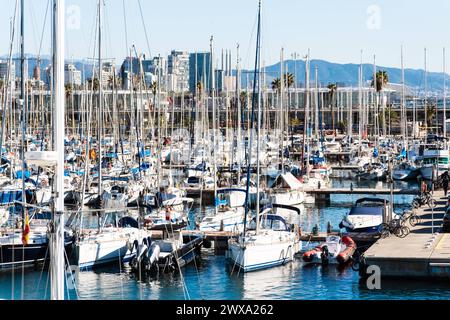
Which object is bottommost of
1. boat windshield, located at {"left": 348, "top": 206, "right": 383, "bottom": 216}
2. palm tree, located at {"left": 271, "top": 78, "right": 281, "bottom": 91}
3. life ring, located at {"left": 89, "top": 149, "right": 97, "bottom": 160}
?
boat windshield, located at {"left": 348, "top": 206, "right": 383, "bottom": 216}

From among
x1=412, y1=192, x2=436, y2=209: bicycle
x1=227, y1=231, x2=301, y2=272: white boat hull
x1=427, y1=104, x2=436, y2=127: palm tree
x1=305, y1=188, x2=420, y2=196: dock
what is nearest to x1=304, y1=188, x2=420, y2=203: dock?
x1=305, y1=188, x2=420, y2=196: dock

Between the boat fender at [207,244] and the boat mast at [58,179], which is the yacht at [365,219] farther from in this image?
the boat mast at [58,179]

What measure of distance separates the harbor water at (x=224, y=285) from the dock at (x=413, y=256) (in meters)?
0.29

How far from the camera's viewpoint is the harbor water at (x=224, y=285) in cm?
2322

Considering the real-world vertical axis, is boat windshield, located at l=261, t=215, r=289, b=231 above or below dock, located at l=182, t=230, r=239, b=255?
above

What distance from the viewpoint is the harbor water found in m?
23.2

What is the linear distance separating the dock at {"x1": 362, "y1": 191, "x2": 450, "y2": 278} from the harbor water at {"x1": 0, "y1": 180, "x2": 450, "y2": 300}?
0.29 m

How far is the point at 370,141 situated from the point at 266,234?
206 ft

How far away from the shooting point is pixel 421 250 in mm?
25391

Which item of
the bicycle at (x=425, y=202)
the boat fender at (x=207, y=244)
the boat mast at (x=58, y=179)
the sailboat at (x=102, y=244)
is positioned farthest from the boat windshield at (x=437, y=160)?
the boat mast at (x=58, y=179)

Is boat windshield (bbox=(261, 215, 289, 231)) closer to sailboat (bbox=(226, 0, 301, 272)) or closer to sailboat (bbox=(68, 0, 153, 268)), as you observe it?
sailboat (bbox=(226, 0, 301, 272))
